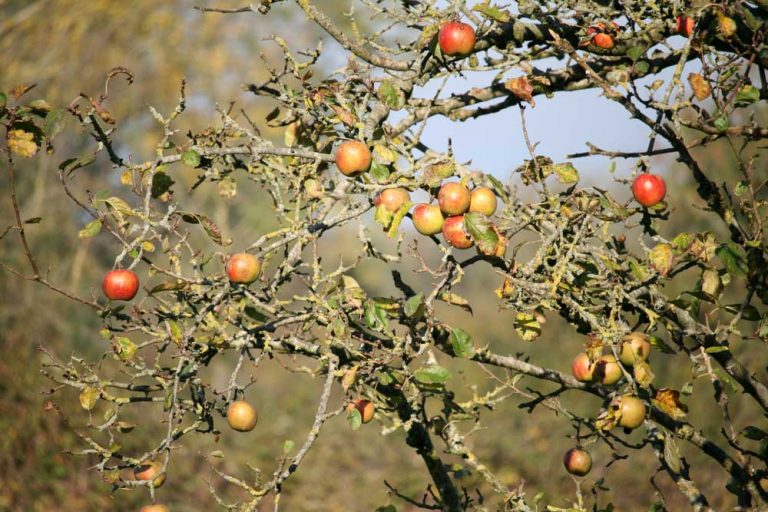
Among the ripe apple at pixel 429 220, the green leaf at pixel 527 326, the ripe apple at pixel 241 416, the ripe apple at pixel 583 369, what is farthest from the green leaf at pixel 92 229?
the ripe apple at pixel 583 369

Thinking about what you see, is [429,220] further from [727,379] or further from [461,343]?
[727,379]

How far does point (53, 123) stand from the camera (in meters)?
1.85

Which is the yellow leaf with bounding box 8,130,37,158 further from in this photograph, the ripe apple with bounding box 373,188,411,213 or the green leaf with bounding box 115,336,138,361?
the ripe apple with bounding box 373,188,411,213

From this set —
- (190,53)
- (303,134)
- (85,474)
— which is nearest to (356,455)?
(85,474)

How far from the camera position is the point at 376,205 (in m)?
1.80

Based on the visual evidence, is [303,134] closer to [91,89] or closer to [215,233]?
[215,233]

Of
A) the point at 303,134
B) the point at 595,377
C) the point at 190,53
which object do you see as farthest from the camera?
the point at 190,53

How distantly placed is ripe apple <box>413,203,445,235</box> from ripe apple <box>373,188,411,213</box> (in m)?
0.05

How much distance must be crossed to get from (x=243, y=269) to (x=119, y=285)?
372 millimetres

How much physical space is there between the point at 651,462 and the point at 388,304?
6.43 m

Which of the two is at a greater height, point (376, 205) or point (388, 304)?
point (376, 205)

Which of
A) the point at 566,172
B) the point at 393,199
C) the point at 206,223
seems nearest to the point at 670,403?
the point at 566,172

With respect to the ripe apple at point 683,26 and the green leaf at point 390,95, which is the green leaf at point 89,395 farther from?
the ripe apple at point 683,26

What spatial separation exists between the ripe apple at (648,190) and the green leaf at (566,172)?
17cm
